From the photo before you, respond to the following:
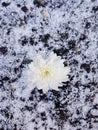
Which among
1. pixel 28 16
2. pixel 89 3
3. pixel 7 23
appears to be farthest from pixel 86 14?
pixel 7 23

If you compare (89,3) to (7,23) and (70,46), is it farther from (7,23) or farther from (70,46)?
(7,23)

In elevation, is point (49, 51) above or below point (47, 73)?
above

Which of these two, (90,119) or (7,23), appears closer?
(90,119)

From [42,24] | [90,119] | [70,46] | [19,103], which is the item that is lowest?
[90,119]
